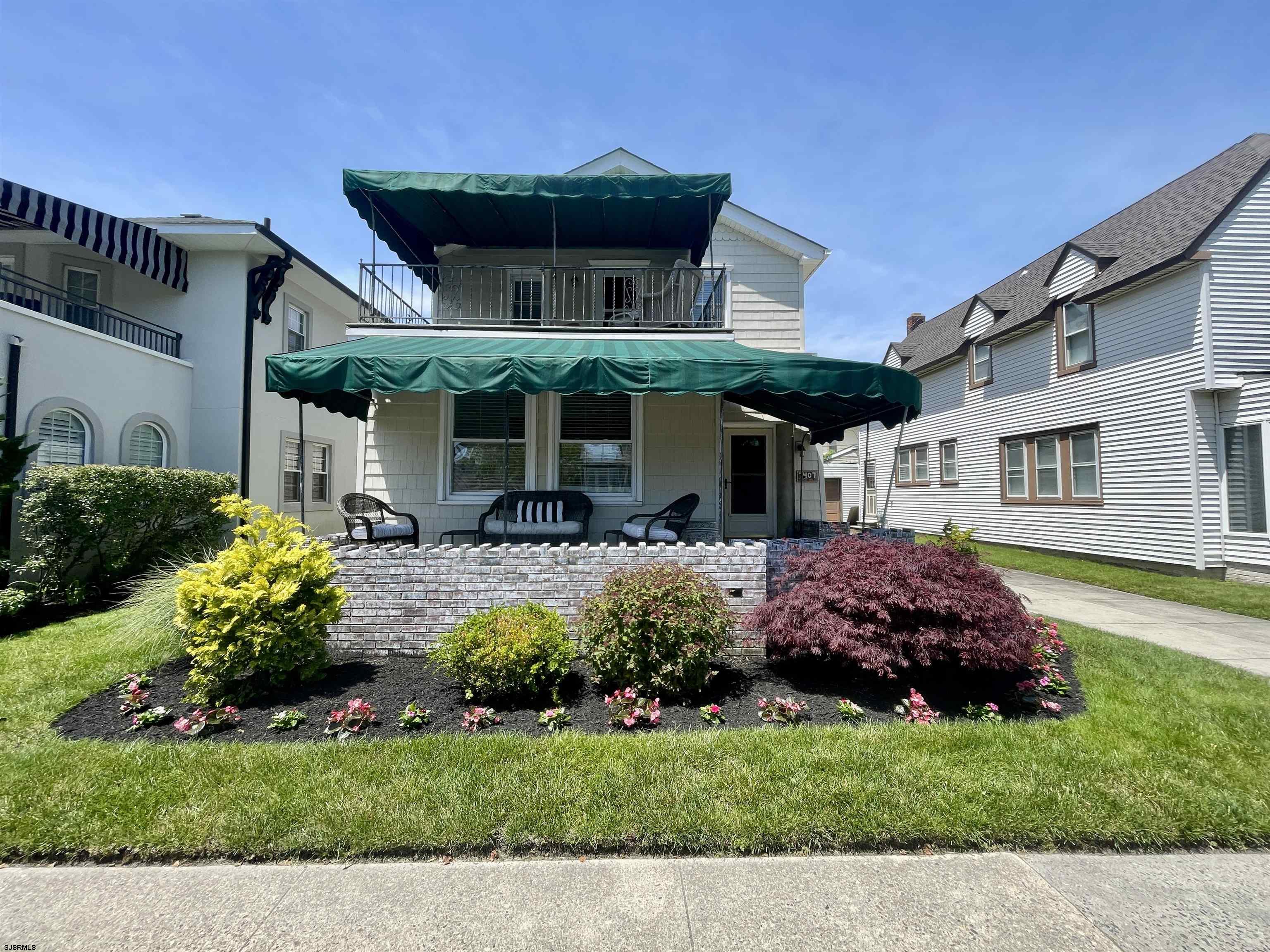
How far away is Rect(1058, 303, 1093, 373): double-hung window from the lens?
1380cm

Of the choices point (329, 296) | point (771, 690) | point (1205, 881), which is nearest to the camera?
point (1205, 881)

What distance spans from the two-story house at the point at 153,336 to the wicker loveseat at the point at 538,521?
13.1 ft

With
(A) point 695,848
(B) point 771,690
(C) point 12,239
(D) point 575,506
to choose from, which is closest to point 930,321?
(D) point 575,506

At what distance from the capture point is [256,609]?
180 inches

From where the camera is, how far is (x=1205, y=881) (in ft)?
8.99

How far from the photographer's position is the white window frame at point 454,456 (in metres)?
9.17

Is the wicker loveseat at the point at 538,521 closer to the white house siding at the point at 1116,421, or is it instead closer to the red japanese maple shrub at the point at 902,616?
the red japanese maple shrub at the point at 902,616

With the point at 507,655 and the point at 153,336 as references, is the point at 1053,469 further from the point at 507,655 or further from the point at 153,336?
the point at 153,336

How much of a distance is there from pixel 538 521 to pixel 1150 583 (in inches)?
455

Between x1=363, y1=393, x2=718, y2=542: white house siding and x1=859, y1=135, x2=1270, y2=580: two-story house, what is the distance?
5.29 metres

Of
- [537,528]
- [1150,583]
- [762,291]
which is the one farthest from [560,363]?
[1150,583]

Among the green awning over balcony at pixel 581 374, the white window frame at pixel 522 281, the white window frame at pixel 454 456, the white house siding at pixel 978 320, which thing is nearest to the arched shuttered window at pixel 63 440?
the green awning over balcony at pixel 581 374

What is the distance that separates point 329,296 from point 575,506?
11.5 m

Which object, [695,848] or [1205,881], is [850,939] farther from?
[1205,881]
